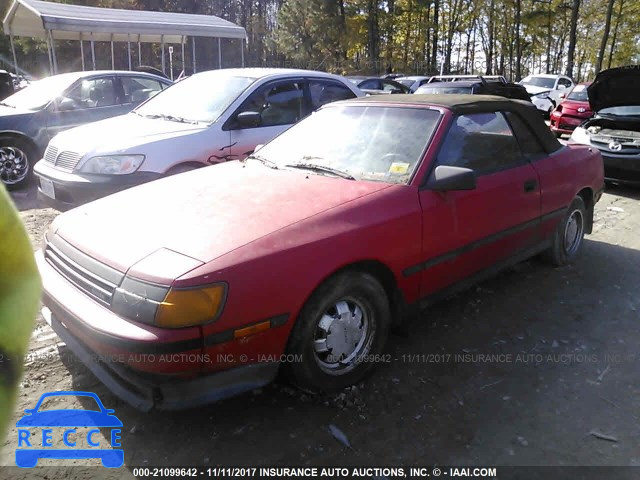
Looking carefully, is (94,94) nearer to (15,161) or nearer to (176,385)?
(15,161)

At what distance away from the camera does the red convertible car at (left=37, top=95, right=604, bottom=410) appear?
225 centimetres

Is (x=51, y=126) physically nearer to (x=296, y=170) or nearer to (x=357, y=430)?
(x=296, y=170)

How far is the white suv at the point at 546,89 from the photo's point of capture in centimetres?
1859

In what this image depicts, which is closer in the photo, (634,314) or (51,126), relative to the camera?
(634,314)

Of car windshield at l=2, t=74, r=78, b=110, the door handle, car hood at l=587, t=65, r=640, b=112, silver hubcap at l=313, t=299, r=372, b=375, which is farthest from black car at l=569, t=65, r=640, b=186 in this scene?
car windshield at l=2, t=74, r=78, b=110

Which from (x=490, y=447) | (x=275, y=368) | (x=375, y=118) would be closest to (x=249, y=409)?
(x=275, y=368)

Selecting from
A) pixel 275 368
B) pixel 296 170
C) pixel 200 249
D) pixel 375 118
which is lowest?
pixel 275 368

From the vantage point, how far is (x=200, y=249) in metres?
2.39

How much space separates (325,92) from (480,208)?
11.6ft

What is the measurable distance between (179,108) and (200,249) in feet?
13.1

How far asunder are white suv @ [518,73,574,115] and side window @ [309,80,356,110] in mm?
14185

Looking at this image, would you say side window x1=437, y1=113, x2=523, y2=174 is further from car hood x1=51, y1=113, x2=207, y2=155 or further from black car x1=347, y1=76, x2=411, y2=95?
black car x1=347, y1=76, x2=411, y2=95

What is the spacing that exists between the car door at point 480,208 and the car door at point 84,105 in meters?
6.29

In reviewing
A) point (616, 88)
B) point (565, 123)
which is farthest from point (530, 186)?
point (565, 123)
